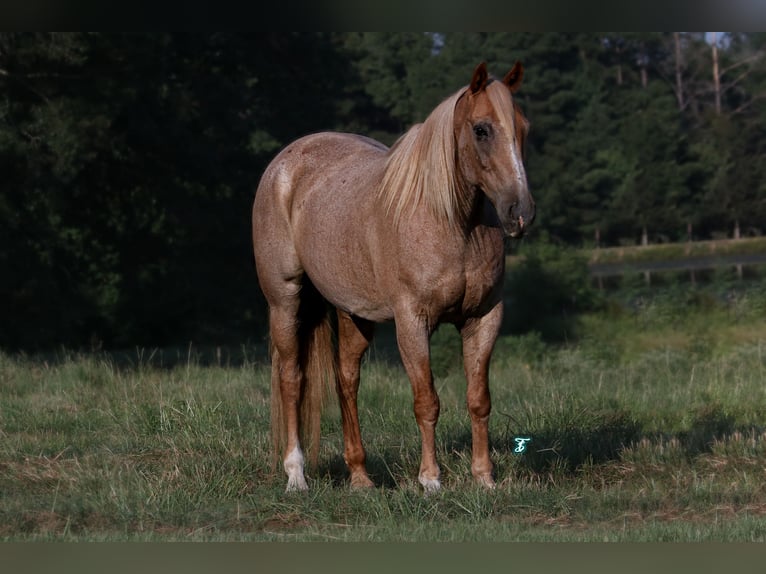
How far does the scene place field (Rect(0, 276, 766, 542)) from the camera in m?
5.15

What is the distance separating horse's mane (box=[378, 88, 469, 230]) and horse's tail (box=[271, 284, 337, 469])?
1243 mm

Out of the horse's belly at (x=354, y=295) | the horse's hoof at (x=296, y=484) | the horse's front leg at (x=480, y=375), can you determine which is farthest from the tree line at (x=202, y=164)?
the horse's front leg at (x=480, y=375)

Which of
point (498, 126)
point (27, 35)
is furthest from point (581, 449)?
point (27, 35)

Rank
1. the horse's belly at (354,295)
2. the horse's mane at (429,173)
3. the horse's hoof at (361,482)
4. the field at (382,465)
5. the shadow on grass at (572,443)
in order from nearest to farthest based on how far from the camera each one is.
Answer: the field at (382,465) < the horse's mane at (429,173) < the horse's belly at (354,295) < the horse's hoof at (361,482) < the shadow on grass at (572,443)

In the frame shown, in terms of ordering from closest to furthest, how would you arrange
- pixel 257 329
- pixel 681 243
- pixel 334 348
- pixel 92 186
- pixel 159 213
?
pixel 334 348, pixel 92 186, pixel 159 213, pixel 257 329, pixel 681 243

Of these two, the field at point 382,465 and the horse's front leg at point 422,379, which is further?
the horse's front leg at point 422,379

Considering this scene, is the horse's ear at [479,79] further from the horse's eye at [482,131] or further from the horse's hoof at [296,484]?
the horse's hoof at [296,484]

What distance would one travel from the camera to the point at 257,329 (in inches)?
963

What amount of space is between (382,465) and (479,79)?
253 centimetres

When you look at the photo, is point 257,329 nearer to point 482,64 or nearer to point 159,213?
point 159,213

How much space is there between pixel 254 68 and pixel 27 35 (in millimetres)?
7525

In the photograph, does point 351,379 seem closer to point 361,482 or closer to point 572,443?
point 361,482

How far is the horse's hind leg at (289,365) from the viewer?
21.3ft

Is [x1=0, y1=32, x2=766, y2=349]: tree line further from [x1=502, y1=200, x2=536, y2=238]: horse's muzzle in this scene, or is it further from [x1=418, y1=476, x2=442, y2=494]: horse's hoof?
[x1=502, y1=200, x2=536, y2=238]: horse's muzzle
